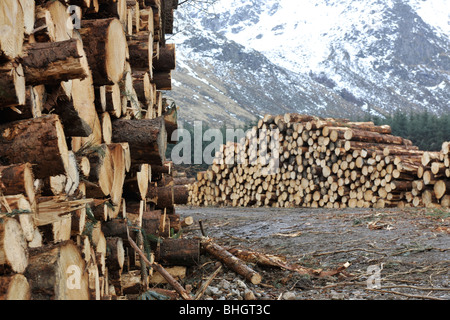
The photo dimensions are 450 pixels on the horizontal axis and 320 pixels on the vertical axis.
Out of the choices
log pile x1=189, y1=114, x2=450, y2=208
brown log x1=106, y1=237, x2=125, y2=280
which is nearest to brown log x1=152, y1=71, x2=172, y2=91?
brown log x1=106, y1=237, x2=125, y2=280

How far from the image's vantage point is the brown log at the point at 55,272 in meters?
1.54

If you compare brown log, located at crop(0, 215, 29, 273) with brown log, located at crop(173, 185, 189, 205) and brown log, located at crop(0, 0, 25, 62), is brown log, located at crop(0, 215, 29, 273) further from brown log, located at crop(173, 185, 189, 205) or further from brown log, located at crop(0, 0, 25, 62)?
brown log, located at crop(173, 185, 189, 205)

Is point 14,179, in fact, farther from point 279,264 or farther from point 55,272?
point 279,264

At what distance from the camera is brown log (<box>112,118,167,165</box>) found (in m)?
2.72

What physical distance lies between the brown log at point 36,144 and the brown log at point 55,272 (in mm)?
314

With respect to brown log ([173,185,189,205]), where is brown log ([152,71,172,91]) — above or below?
above

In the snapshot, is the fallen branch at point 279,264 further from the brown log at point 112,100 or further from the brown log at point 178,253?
the brown log at point 112,100

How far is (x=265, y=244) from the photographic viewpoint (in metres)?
4.54

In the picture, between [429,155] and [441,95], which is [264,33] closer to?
[441,95]

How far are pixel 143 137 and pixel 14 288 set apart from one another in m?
1.42

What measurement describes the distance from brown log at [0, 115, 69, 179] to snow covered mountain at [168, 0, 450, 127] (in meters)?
62.6

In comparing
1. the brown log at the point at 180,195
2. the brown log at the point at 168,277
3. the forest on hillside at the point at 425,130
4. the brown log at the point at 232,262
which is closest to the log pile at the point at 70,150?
the brown log at the point at 168,277
